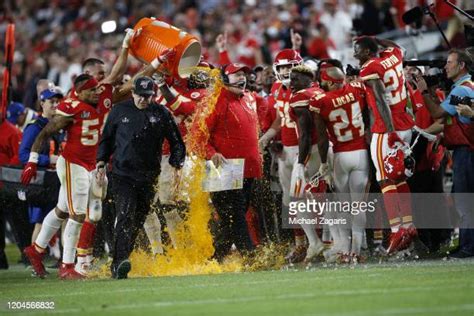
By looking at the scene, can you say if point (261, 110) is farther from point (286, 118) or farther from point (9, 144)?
point (9, 144)

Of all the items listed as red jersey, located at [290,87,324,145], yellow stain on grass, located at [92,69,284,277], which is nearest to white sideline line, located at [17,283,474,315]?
yellow stain on grass, located at [92,69,284,277]

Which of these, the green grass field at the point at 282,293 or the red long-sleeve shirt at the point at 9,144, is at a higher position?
the red long-sleeve shirt at the point at 9,144

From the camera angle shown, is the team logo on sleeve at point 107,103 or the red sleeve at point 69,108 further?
the team logo on sleeve at point 107,103

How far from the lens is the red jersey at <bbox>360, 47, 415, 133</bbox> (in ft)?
40.8

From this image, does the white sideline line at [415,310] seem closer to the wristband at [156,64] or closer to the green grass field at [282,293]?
the green grass field at [282,293]

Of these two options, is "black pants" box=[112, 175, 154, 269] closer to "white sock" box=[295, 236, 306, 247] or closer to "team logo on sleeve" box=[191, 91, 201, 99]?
"team logo on sleeve" box=[191, 91, 201, 99]

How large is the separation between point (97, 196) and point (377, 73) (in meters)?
A: 3.39

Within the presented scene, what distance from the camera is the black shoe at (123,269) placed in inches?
457

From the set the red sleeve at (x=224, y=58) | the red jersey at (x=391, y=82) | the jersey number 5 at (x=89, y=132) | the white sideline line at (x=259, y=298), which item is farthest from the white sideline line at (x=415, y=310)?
the red sleeve at (x=224, y=58)

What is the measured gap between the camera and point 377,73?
1237 cm

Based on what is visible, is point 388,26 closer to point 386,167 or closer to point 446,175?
point 446,175

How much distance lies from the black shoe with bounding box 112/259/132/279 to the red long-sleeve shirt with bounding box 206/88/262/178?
5.79 feet

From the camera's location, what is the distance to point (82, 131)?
505 inches

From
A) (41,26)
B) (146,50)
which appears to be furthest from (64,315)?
(41,26)
